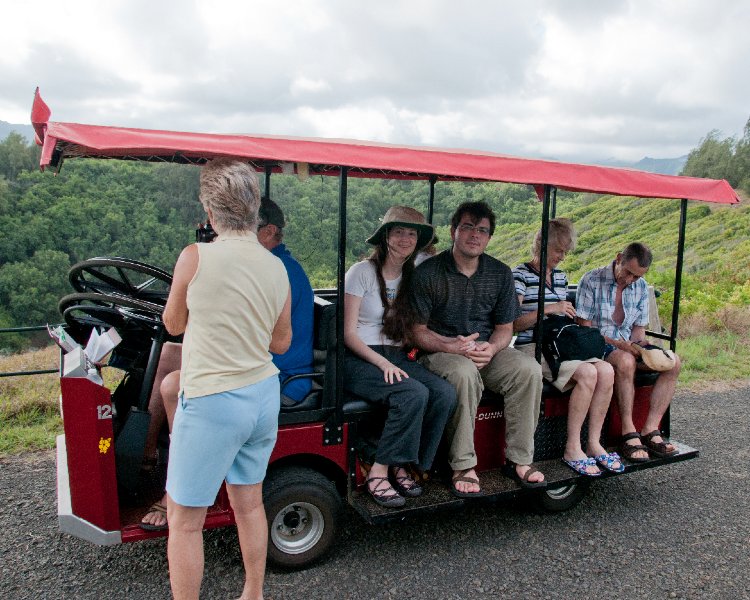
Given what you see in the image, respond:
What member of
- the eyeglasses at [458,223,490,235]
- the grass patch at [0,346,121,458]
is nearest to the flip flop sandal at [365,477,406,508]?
the eyeglasses at [458,223,490,235]

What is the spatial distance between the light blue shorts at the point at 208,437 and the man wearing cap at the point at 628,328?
8.41 feet

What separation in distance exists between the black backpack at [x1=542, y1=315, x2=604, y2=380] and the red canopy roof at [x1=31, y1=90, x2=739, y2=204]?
864mm

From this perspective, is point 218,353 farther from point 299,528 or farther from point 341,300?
point 299,528

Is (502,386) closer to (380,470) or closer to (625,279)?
(380,470)

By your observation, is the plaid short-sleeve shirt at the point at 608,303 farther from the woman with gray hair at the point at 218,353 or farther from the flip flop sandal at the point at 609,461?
the woman with gray hair at the point at 218,353

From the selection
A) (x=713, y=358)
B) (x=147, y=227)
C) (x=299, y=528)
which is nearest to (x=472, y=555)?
(x=299, y=528)

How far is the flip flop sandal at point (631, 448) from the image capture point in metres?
3.85

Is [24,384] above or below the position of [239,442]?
below

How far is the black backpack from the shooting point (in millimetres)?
3811

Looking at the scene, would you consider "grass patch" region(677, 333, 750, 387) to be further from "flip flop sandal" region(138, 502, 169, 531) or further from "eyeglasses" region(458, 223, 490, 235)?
"flip flop sandal" region(138, 502, 169, 531)

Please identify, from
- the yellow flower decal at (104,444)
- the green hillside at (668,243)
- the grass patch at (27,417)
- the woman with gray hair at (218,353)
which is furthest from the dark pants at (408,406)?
the green hillside at (668,243)

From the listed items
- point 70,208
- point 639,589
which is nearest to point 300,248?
point 639,589

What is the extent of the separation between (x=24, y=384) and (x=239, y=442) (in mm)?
5031

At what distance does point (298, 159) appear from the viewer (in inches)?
102
